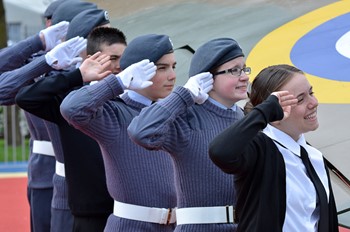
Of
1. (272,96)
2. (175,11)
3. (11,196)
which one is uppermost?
(272,96)

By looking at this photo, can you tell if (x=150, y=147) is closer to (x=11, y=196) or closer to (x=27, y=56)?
(x=27, y=56)

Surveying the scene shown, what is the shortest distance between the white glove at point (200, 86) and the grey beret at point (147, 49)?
1.50 feet

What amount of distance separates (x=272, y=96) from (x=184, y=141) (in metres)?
0.60

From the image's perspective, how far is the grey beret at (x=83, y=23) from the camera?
5488mm

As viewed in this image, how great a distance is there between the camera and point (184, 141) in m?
4.12

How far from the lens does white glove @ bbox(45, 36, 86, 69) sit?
16.3 ft

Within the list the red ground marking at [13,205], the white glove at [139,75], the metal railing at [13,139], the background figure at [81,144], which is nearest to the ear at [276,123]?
the white glove at [139,75]

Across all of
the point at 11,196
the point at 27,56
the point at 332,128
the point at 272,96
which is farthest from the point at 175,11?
the point at 11,196

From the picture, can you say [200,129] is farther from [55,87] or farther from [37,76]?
[37,76]

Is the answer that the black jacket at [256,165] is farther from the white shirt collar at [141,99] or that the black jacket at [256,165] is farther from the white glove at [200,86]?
the white shirt collar at [141,99]

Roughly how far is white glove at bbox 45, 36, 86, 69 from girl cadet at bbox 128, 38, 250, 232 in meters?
0.94

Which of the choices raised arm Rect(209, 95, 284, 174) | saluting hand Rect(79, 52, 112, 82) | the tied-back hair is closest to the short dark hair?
saluting hand Rect(79, 52, 112, 82)

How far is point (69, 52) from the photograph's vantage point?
16.4ft

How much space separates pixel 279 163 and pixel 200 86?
647mm
